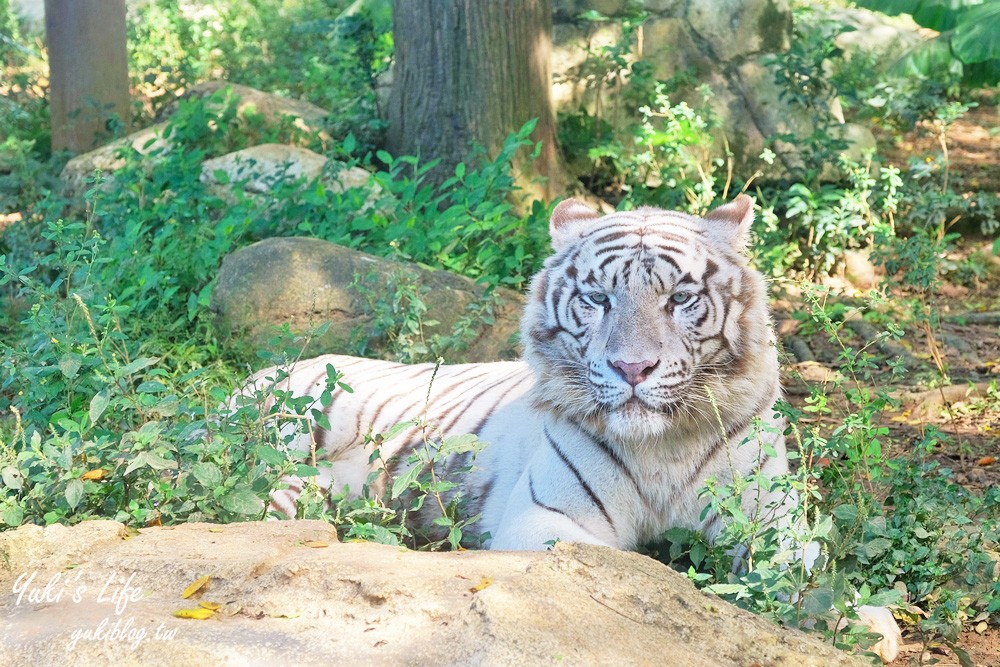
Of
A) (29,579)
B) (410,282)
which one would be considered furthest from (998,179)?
(29,579)

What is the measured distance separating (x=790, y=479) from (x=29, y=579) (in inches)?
64.9

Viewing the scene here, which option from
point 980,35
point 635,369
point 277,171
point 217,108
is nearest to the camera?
point 635,369

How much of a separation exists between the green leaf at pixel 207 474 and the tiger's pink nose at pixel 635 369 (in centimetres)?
107

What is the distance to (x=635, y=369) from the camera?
285 cm

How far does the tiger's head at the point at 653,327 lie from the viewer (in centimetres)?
288

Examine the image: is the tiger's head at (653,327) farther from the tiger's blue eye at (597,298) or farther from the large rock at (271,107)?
the large rock at (271,107)

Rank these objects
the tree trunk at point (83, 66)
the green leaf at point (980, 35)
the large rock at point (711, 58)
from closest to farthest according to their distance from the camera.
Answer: the green leaf at point (980, 35)
the large rock at point (711, 58)
the tree trunk at point (83, 66)

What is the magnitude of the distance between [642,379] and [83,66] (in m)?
6.26

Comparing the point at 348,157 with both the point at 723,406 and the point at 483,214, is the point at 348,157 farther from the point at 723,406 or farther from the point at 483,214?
the point at 723,406

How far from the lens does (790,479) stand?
2430 millimetres

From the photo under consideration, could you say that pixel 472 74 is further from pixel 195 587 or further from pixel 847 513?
pixel 195 587

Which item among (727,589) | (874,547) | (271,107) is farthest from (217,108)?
(727,589)

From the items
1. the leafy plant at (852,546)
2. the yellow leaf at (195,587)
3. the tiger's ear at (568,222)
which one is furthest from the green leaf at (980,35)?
the yellow leaf at (195,587)

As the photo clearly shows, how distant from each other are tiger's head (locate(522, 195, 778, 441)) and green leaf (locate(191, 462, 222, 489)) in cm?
91
